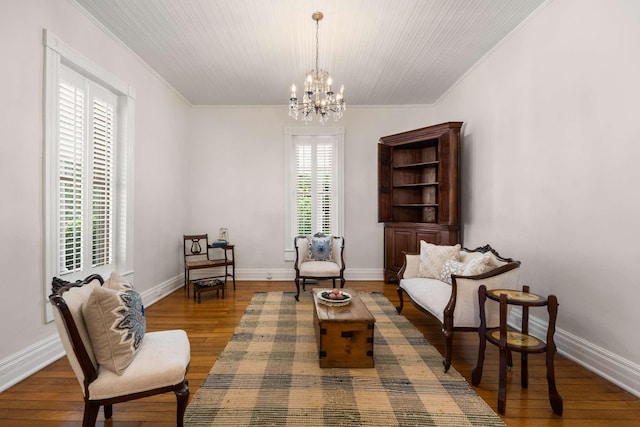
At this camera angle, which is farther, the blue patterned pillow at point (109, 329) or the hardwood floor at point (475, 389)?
the hardwood floor at point (475, 389)

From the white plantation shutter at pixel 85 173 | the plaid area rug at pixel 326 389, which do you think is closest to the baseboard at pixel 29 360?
the white plantation shutter at pixel 85 173

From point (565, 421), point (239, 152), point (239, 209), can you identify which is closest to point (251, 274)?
point (239, 209)

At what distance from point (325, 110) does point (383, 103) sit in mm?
2482

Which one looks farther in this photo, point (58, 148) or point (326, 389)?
point (58, 148)

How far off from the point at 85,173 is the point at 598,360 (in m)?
5.07

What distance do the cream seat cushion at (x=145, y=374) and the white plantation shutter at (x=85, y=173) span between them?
1943 millimetres

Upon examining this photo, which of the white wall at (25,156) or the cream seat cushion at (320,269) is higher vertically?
the white wall at (25,156)

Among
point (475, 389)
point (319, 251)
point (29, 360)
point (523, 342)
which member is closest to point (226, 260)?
point (319, 251)

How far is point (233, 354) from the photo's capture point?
2799 mm

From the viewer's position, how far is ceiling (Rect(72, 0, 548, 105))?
305 centimetres

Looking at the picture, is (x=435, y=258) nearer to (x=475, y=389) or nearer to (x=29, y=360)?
(x=475, y=389)

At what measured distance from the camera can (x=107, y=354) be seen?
1.61m

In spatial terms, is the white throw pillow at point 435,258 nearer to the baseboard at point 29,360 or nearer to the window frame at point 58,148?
the window frame at point 58,148

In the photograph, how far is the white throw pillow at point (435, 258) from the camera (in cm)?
362
